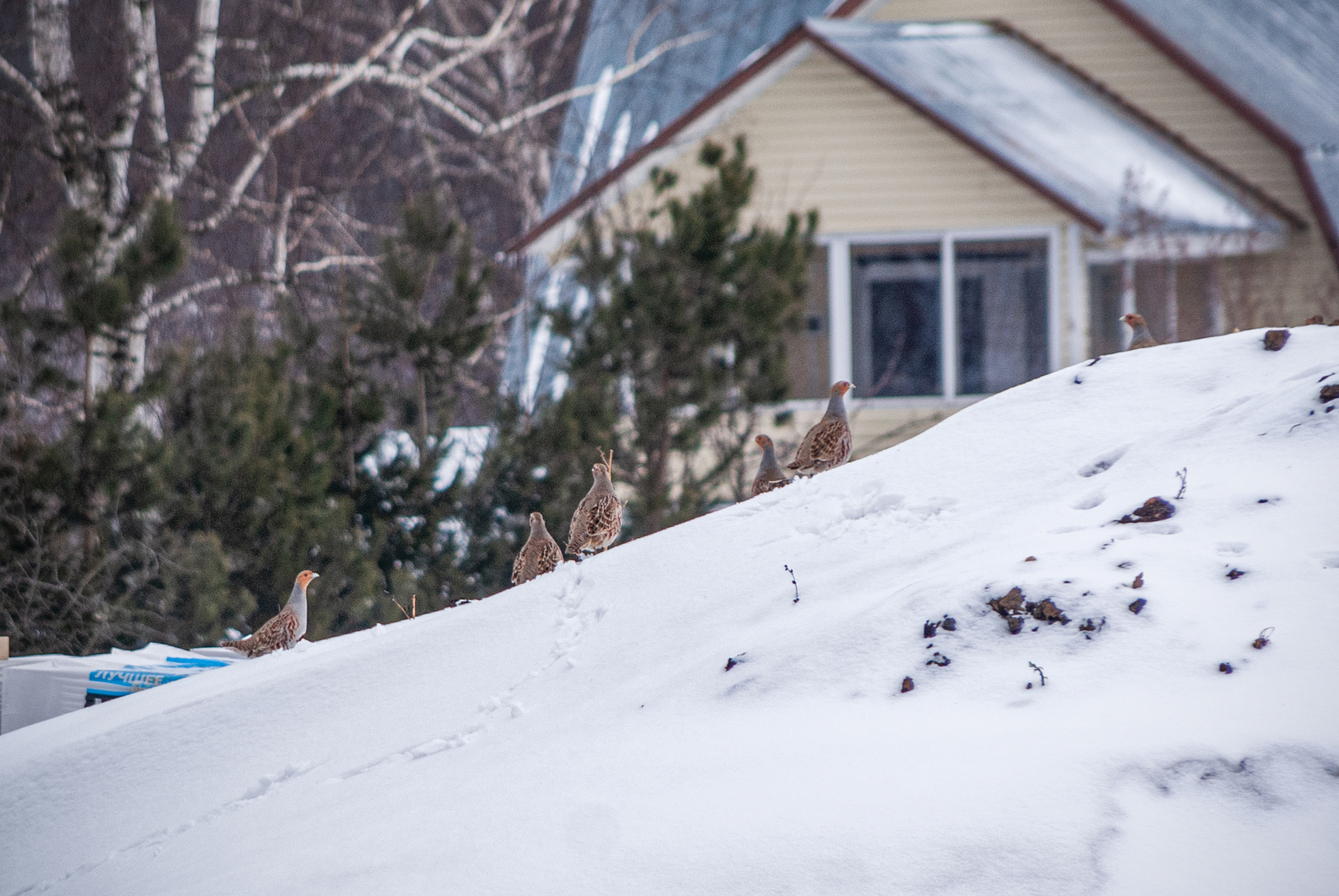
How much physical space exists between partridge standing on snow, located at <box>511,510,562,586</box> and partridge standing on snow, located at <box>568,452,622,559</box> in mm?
107

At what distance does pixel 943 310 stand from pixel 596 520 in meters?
7.45

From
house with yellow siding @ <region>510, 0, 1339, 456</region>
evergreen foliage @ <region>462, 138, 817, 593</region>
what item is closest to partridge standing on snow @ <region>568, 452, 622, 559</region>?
evergreen foliage @ <region>462, 138, 817, 593</region>

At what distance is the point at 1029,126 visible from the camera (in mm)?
13008

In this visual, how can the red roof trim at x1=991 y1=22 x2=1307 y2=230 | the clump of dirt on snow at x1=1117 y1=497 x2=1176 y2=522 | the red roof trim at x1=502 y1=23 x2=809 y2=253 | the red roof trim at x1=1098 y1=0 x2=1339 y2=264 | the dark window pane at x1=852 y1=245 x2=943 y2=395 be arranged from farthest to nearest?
the red roof trim at x1=1098 y1=0 x2=1339 y2=264, the red roof trim at x1=991 y1=22 x2=1307 y2=230, the dark window pane at x1=852 y1=245 x2=943 y2=395, the red roof trim at x1=502 y1=23 x2=809 y2=253, the clump of dirt on snow at x1=1117 y1=497 x2=1176 y2=522

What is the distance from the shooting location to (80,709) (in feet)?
17.4

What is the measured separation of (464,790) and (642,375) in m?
6.63

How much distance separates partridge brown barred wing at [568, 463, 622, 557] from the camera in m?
5.81

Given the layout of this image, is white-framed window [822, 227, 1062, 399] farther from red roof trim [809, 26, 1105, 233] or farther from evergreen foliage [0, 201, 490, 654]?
evergreen foliage [0, 201, 490, 654]

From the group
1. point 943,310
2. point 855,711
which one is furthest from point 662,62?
point 855,711

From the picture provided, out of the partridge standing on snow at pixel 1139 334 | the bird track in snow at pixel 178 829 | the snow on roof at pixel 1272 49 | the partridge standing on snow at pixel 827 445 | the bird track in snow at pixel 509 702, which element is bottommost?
the bird track in snow at pixel 178 829

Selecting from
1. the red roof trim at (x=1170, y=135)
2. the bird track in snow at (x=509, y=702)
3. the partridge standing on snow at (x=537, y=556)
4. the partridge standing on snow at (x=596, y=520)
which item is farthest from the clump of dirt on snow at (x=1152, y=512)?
the red roof trim at (x=1170, y=135)

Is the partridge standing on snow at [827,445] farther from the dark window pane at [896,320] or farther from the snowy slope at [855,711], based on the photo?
the dark window pane at [896,320]

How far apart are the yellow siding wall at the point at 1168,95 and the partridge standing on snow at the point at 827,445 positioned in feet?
27.6

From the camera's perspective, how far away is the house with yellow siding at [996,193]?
1224 cm
